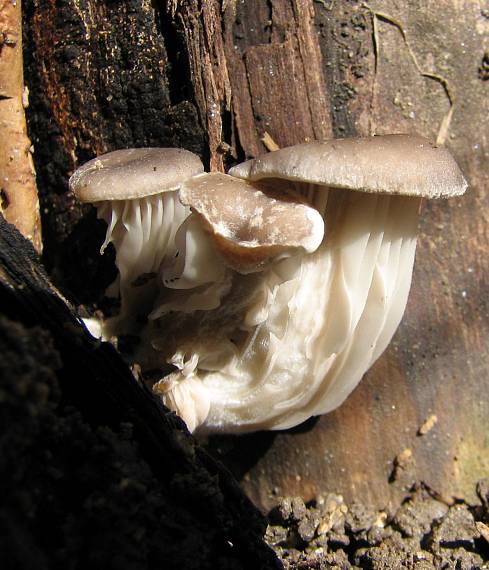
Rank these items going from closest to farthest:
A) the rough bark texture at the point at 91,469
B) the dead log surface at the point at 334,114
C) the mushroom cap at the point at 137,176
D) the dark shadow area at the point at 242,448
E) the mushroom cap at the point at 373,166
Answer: the rough bark texture at the point at 91,469
the mushroom cap at the point at 373,166
the mushroom cap at the point at 137,176
the dead log surface at the point at 334,114
the dark shadow area at the point at 242,448

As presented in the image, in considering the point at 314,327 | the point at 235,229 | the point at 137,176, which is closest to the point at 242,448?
the point at 314,327

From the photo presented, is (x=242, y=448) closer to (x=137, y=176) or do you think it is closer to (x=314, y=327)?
(x=314, y=327)

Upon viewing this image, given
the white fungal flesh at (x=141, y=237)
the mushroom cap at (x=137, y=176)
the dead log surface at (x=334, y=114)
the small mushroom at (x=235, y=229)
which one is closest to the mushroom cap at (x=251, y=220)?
the small mushroom at (x=235, y=229)

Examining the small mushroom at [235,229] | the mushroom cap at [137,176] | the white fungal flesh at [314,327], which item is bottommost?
the white fungal flesh at [314,327]

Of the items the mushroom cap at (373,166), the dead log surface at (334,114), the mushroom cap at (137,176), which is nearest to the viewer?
the mushroom cap at (373,166)

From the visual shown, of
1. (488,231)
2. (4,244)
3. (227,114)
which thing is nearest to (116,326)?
(4,244)

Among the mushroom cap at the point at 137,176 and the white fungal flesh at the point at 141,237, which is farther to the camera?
the white fungal flesh at the point at 141,237

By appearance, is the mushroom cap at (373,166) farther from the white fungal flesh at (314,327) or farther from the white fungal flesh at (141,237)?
the white fungal flesh at (141,237)

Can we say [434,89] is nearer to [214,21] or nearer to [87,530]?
[214,21]
